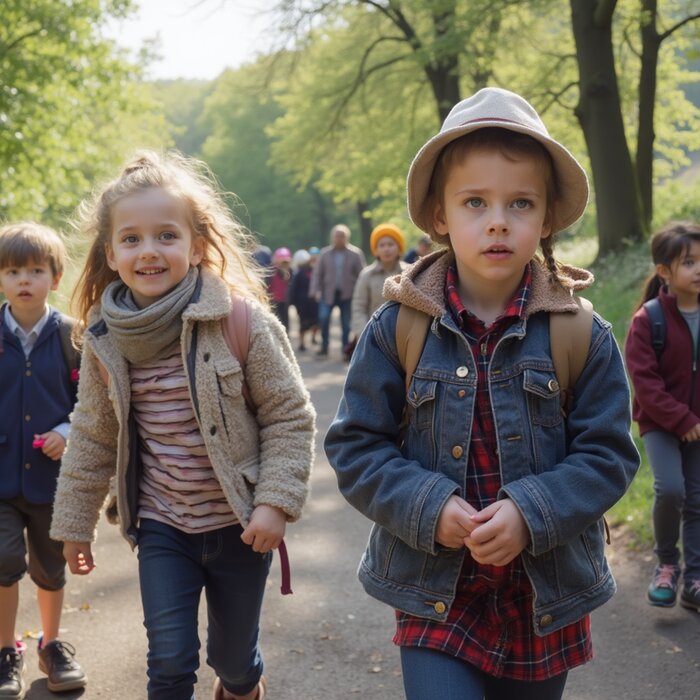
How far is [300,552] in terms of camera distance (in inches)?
251

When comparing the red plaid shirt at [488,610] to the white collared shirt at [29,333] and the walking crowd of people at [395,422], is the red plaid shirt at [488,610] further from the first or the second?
the white collared shirt at [29,333]

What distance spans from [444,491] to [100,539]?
4.87 meters

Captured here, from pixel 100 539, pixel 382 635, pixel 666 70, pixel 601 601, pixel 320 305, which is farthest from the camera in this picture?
pixel 666 70

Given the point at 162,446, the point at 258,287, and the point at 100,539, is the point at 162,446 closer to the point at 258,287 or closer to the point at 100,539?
the point at 258,287

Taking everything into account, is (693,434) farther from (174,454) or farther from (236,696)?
(174,454)

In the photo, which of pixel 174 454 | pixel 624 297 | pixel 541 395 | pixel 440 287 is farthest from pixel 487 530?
pixel 624 297

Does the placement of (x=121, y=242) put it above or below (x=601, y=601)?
above

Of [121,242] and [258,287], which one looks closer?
[121,242]

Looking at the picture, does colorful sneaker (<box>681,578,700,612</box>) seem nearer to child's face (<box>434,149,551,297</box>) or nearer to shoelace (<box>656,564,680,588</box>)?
shoelace (<box>656,564,680,588</box>)

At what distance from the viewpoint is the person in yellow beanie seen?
10320 millimetres

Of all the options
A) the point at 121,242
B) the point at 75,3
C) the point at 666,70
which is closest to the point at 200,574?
the point at 121,242

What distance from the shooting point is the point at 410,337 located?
258 centimetres

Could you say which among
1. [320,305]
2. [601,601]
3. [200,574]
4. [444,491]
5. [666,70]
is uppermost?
[666,70]

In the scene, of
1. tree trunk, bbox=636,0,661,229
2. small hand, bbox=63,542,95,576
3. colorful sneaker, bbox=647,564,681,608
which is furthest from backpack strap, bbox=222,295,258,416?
tree trunk, bbox=636,0,661,229
